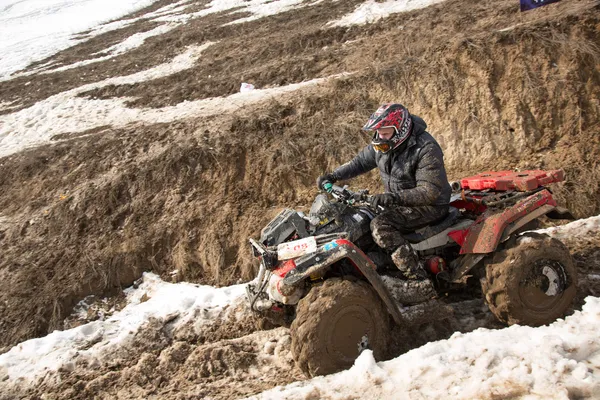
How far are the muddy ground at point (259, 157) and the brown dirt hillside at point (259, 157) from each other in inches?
1.0

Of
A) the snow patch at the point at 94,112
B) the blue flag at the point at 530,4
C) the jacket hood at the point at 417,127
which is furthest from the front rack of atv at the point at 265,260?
the blue flag at the point at 530,4

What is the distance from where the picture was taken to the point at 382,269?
4.79m

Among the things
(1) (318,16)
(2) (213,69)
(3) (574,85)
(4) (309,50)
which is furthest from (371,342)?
(1) (318,16)

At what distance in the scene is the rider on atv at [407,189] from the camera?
4410 mm

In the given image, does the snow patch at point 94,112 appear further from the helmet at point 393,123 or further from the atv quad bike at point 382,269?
A: the atv quad bike at point 382,269

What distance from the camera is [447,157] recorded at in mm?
8477

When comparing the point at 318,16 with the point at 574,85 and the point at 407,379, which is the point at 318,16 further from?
the point at 407,379

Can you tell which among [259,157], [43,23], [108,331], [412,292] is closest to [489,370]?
[412,292]

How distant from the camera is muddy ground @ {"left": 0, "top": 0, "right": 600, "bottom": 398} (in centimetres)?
754

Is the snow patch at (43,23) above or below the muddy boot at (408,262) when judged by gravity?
above

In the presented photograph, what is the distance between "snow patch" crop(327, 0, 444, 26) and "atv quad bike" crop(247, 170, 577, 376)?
1086 centimetres

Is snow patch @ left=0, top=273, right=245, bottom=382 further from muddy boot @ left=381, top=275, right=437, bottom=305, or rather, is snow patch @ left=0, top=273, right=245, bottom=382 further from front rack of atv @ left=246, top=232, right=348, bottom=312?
muddy boot @ left=381, top=275, right=437, bottom=305

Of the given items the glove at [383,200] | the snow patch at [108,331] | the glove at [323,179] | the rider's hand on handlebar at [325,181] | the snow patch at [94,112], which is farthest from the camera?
the snow patch at [94,112]

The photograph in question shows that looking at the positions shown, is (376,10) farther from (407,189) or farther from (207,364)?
(207,364)
